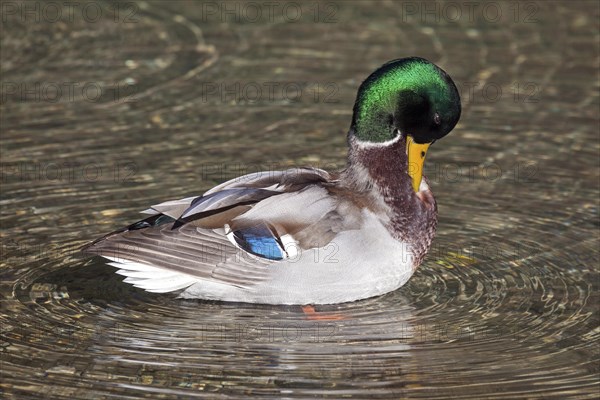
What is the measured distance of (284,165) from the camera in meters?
9.20

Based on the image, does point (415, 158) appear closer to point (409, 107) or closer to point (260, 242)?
point (409, 107)

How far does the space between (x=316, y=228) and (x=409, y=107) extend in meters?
0.84

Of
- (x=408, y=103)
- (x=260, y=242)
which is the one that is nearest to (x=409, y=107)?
(x=408, y=103)

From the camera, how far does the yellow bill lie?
7.21 m

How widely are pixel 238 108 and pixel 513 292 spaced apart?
3.75m

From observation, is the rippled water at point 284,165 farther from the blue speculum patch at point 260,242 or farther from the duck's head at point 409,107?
the duck's head at point 409,107

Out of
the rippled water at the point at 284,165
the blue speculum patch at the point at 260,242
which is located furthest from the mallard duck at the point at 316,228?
the rippled water at the point at 284,165

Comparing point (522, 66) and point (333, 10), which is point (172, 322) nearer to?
point (522, 66)

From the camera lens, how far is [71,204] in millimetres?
8391

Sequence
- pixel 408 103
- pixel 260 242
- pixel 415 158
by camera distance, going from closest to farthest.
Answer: pixel 260 242 < pixel 408 103 < pixel 415 158

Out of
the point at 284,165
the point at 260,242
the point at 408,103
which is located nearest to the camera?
the point at 260,242

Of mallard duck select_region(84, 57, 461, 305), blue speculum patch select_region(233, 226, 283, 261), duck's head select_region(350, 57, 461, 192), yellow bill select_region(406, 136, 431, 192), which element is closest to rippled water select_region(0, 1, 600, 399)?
mallard duck select_region(84, 57, 461, 305)

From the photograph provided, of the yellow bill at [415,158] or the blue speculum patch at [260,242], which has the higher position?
the yellow bill at [415,158]

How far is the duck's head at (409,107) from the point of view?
6965mm
